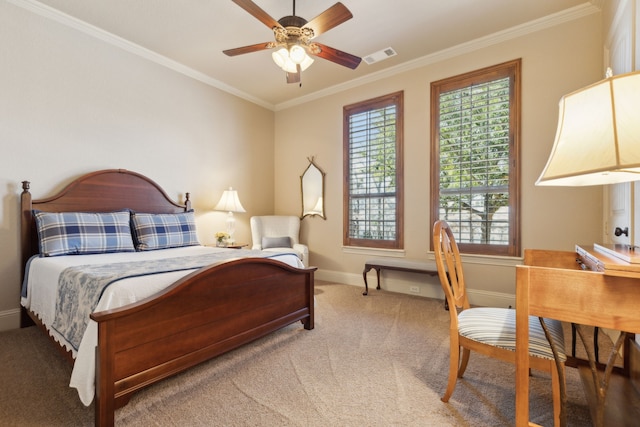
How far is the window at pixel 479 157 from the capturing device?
319cm

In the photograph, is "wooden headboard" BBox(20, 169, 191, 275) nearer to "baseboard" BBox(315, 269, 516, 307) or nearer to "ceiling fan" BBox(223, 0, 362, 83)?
"ceiling fan" BBox(223, 0, 362, 83)

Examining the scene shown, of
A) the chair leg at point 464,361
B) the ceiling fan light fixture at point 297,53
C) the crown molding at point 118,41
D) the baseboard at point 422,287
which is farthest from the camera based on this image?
the baseboard at point 422,287

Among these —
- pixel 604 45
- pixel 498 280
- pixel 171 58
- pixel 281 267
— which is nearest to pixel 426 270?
pixel 498 280

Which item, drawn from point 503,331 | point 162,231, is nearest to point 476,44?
point 503,331

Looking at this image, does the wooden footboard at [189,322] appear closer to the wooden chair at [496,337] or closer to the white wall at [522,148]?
the wooden chair at [496,337]

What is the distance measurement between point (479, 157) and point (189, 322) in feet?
10.7

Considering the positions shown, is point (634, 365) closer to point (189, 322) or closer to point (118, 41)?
point (189, 322)

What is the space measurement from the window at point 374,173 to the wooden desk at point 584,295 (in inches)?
115

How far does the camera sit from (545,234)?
3.04 metres

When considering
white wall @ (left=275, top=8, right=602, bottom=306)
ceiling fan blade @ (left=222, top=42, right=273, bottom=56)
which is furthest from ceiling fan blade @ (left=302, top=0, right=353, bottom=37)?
white wall @ (left=275, top=8, right=602, bottom=306)

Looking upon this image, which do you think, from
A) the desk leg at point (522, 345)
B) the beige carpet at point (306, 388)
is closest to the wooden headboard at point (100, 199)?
the beige carpet at point (306, 388)

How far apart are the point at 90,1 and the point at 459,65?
12.4 feet

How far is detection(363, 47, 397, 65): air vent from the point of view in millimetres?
3572

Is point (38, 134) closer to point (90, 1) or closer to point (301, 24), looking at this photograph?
point (90, 1)
